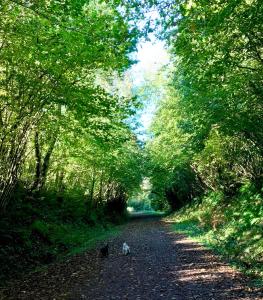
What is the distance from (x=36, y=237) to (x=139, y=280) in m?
7.14

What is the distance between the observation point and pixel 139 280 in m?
11.4

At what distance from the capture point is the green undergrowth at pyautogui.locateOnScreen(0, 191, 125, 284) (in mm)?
13875

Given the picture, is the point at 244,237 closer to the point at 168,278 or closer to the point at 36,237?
the point at 168,278

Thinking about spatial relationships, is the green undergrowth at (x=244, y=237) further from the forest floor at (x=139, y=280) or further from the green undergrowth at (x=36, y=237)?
the green undergrowth at (x=36, y=237)

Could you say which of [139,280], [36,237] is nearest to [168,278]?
[139,280]

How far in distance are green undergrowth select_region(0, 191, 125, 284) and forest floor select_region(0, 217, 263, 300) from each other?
36.1 inches

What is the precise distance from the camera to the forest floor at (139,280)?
31.7 feet

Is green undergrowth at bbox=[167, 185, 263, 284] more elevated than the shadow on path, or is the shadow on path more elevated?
green undergrowth at bbox=[167, 185, 263, 284]

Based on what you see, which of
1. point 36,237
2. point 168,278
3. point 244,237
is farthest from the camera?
point 36,237

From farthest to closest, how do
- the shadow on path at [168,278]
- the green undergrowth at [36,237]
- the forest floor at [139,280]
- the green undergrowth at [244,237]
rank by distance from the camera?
the green undergrowth at [36,237] < the green undergrowth at [244,237] < the forest floor at [139,280] < the shadow on path at [168,278]

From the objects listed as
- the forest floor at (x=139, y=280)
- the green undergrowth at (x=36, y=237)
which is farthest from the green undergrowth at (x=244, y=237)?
the green undergrowth at (x=36, y=237)

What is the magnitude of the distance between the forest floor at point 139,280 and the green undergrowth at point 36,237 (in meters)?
0.92

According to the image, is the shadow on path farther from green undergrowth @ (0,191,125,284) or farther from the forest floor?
green undergrowth @ (0,191,125,284)

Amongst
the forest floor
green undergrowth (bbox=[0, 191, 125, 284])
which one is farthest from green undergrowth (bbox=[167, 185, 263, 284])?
green undergrowth (bbox=[0, 191, 125, 284])
